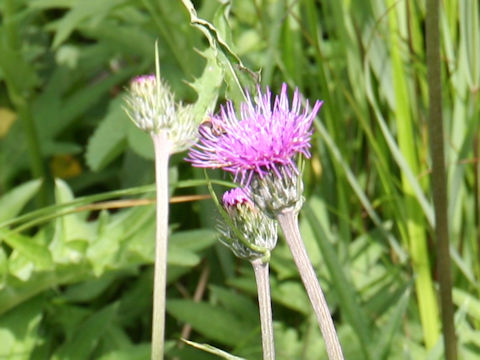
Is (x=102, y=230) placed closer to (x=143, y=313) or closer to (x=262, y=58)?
(x=143, y=313)

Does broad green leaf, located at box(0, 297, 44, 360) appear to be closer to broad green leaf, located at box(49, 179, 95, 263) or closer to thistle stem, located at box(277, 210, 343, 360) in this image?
broad green leaf, located at box(49, 179, 95, 263)

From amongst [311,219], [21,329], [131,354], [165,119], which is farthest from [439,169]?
[21,329]

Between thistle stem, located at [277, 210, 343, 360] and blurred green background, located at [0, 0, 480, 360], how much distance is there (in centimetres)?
49

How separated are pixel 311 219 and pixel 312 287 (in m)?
0.56

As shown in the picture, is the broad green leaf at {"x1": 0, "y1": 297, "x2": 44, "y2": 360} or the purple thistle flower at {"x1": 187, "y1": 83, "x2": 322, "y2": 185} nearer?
the purple thistle flower at {"x1": 187, "y1": 83, "x2": 322, "y2": 185}

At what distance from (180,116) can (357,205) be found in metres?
0.70

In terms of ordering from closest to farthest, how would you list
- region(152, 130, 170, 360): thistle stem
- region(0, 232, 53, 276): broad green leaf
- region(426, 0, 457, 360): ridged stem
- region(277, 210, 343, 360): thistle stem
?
region(277, 210, 343, 360): thistle stem, region(152, 130, 170, 360): thistle stem, region(426, 0, 457, 360): ridged stem, region(0, 232, 53, 276): broad green leaf

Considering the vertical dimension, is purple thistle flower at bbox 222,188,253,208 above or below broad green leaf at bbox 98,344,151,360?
above

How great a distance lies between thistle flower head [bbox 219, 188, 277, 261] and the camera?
71cm

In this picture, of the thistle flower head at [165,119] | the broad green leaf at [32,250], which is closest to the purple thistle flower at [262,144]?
the thistle flower head at [165,119]

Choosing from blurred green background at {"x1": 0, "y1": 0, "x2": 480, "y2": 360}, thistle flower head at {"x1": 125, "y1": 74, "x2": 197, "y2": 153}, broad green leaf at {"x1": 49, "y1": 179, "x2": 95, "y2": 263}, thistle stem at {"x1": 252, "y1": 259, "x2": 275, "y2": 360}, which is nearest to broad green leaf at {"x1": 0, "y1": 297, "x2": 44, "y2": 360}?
blurred green background at {"x1": 0, "y1": 0, "x2": 480, "y2": 360}

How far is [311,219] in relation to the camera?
1195mm

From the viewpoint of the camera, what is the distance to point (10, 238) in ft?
3.90

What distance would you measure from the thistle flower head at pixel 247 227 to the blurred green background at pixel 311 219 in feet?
1.28
